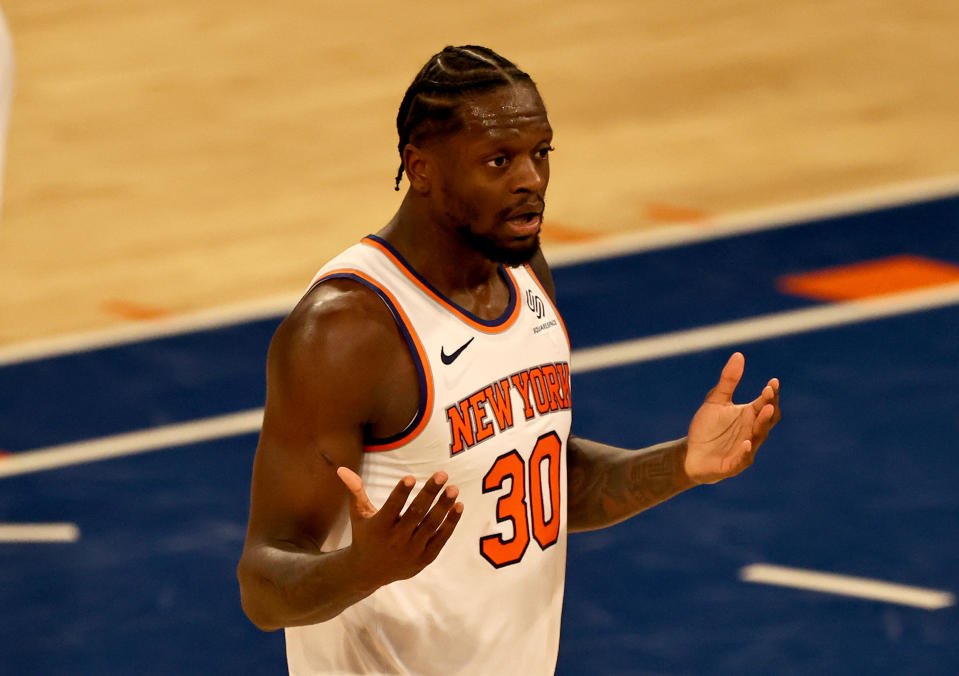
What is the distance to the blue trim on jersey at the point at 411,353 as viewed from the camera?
355 centimetres

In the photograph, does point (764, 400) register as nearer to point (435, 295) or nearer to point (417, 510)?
point (435, 295)

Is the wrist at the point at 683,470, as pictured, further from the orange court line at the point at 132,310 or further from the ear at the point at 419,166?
the orange court line at the point at 132,310

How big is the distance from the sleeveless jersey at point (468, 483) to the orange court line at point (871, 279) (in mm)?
5475

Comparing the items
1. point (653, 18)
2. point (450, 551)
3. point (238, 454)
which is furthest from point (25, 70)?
point (450, 551)

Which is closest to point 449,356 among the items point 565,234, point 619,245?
point 619,245

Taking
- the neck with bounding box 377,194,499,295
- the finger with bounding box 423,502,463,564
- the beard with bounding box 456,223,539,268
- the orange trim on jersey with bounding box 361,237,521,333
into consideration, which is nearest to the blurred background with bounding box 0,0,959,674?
the orange trim on jersey with bounding box 361,237,521,333

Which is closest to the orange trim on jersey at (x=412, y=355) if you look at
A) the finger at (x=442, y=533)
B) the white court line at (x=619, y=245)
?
the finger at (x=442, y=533)

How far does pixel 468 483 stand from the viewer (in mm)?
3631

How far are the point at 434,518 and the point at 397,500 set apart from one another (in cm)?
8

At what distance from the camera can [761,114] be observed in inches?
464

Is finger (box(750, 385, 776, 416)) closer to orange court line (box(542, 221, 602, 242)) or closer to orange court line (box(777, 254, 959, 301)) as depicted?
orange court line (box(777, 254, 959, 301))

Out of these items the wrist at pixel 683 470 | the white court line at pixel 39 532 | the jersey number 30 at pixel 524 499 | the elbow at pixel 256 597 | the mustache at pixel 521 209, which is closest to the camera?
the elbow at pixel 256 597

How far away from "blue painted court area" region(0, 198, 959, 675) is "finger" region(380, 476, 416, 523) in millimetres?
3205

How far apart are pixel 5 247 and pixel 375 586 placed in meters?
7.59
